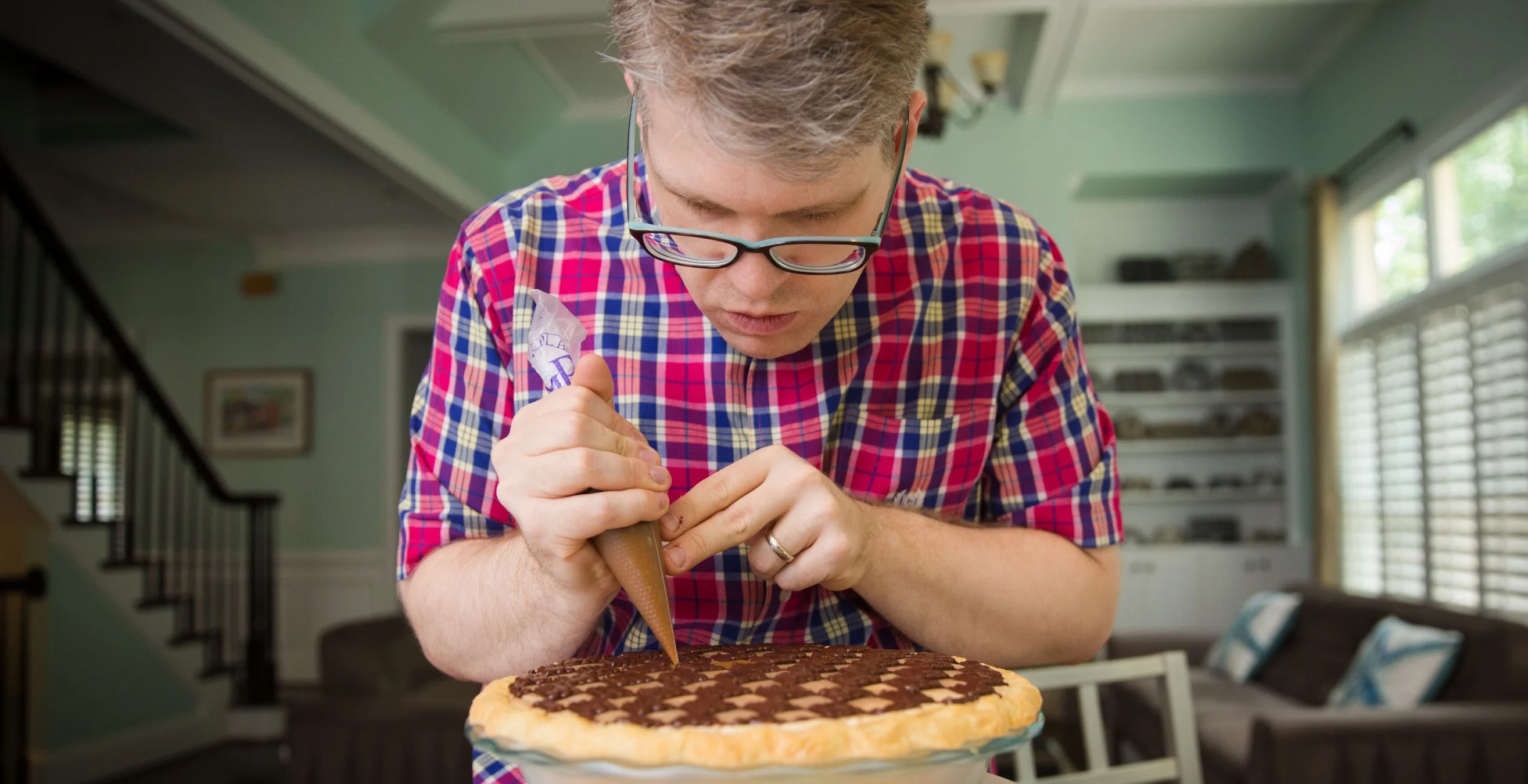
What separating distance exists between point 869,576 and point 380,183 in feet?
20.0

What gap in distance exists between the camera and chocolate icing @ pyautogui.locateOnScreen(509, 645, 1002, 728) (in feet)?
2.06

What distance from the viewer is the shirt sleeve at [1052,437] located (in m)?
1.01

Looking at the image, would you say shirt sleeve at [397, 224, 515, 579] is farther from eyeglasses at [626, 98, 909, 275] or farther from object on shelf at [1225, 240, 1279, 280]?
object on shelf at [1225, 240, 1279, 280]

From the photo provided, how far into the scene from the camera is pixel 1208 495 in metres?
6.51

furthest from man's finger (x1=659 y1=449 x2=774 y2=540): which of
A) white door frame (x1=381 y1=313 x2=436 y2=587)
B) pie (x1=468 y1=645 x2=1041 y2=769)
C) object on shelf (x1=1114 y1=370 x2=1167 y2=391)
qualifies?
white door frame (x1=381 y1=313 x2=436 y2=587)

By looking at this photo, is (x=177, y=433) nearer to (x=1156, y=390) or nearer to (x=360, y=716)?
(x=360, y=716)

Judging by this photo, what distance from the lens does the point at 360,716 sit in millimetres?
3441

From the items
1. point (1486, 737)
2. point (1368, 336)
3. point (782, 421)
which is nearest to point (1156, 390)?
point (1368, 336)

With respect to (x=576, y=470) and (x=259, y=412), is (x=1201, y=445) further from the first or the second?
(x=576, y=470)

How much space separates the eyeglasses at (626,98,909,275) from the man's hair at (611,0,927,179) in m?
0.07

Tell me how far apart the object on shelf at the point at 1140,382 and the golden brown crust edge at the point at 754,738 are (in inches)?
249

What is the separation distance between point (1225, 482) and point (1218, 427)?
0.34m

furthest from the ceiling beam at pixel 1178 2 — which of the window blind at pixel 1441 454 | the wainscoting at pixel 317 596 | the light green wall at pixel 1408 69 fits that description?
the wainscoting at pixel 317 596

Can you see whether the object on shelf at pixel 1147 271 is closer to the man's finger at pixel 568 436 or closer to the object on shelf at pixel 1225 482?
the object on shelf at pixel 1225 482
